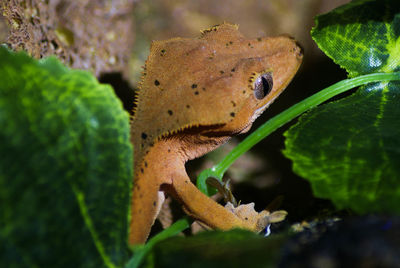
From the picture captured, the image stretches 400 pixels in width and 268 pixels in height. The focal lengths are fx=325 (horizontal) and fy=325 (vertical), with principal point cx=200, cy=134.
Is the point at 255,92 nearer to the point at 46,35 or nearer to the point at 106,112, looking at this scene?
the point at 106,112

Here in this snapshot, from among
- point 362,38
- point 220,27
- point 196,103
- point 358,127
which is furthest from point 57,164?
point 362,38

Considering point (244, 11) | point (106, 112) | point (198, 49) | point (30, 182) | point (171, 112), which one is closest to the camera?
point (30, 182)

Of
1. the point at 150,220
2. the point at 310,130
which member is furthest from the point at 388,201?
the point at 150,220

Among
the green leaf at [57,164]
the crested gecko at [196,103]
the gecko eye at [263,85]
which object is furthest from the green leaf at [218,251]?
the gecko eye at [263,85]

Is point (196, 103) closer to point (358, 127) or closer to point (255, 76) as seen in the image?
point (255, 76)

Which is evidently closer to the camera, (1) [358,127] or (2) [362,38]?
(1) [358,127]

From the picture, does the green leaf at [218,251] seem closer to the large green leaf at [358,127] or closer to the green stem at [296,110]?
the large green leaf at [358,127]
